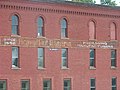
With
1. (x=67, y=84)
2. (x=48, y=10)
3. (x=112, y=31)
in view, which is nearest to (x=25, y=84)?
(x=67, y=84)

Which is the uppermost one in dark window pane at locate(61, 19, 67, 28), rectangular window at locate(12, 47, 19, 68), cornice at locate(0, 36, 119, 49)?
dark window pane at locate(61, 19, 67, 28)

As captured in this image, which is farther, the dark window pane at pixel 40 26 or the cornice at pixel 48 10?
the dark window pane at pixel 40 26

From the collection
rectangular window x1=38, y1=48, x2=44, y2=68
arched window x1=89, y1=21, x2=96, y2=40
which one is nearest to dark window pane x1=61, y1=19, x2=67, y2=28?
arched window x1=89, y1=21, x2=96, y2=40

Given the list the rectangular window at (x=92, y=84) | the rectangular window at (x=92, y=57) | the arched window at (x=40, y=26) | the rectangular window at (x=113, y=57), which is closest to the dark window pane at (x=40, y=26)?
the arched window at (x=40, y=26)

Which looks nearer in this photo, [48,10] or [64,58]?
[48,10]

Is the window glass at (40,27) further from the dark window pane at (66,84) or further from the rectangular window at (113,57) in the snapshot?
the rectangular window at (113,57)

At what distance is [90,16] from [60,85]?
313 inches

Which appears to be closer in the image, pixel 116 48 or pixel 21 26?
pixel 21 26

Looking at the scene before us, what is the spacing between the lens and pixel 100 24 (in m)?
53.4

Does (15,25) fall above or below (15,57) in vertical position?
above

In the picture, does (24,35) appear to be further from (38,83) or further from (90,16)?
(90,16)

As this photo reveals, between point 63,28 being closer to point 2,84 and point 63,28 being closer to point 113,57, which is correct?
point 113,57

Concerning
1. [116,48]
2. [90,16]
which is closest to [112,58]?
[116,48]

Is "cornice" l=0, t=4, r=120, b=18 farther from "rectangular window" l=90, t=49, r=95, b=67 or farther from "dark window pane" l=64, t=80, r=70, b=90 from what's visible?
"dark window pane" l=64, t=80, r=70, b=90
